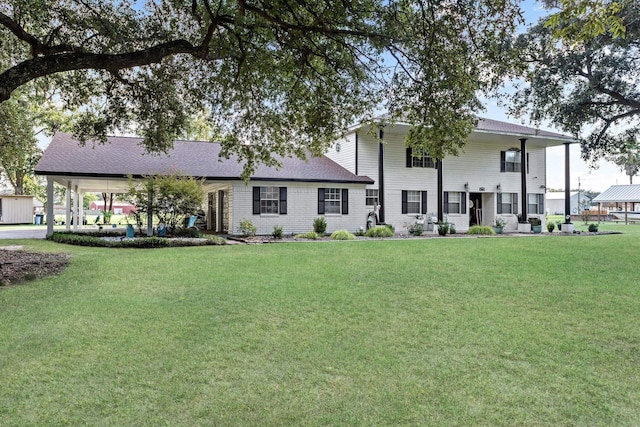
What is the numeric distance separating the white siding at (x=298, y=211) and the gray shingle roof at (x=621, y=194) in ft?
91.2

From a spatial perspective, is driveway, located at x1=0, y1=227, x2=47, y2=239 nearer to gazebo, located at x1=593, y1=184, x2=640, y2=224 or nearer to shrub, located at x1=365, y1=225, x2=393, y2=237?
shrub, located at x1=365, y1=225, x2=393, y2=237

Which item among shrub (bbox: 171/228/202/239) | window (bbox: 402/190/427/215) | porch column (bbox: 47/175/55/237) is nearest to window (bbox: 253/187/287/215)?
shrub (bbox: 171/228/202/239)

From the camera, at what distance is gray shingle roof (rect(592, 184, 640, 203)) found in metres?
36.8

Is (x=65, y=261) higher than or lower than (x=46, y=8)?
lower

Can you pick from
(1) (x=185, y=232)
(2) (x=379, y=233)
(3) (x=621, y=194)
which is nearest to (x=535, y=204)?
(2) (x=379, y=233)

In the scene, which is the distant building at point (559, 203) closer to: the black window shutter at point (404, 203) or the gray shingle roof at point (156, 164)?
the black window shutter at point (404, 203)

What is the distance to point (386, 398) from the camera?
3400 millimetres

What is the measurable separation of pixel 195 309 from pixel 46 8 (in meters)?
7.05

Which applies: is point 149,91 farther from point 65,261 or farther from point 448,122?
point 448,122

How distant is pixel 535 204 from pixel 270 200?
1636 cm

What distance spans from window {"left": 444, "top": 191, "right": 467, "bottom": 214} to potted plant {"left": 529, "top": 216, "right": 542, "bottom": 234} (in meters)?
3.60

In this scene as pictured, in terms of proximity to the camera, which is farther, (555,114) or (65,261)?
(555,114)

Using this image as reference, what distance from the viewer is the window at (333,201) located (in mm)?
20500

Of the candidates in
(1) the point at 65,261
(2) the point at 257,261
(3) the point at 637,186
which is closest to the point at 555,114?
(2) the point at 257,261
